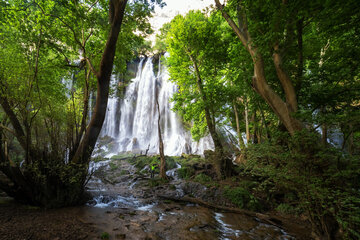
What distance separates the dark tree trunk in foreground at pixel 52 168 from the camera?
3.88 meters

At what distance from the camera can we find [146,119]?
78.3 feet

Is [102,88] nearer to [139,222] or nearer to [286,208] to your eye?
[139,222]

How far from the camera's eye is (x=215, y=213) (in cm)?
503

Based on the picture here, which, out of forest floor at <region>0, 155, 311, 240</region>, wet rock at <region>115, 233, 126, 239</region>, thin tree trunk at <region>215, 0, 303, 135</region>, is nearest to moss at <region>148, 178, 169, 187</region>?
forest floor at <region>0, 155, 311, 240</region>

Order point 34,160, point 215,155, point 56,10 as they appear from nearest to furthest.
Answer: point 34,160 < point 56,10 < point 215,155

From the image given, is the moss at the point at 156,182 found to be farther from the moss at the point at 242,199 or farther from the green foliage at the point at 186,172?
the moss at the point at 242,199

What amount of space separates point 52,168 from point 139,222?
2.65m

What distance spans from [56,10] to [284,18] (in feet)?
25.1

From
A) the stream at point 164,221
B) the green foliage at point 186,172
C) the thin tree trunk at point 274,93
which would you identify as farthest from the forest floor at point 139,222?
the green foliage at point 186,172

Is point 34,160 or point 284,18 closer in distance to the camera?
point 284,18

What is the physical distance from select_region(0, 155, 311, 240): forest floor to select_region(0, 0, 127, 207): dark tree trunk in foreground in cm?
32

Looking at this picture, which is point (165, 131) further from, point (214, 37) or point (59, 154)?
point (59, 154)

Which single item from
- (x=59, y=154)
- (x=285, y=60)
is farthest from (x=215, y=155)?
(x=59, y=154)

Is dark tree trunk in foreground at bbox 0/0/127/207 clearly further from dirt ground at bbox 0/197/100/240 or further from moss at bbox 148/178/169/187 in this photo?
moss at bbox 148/178/169/187
